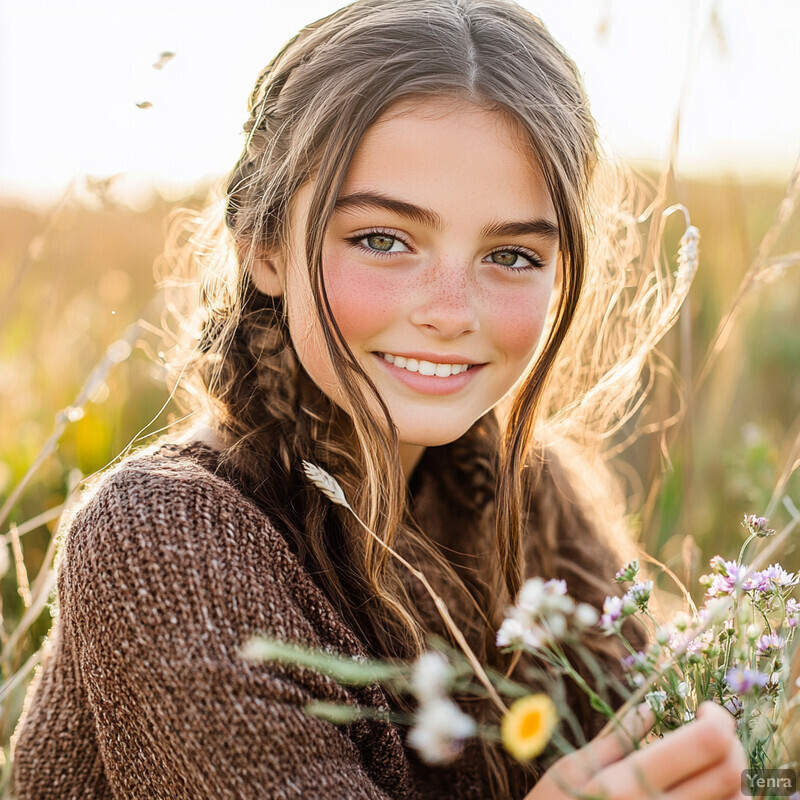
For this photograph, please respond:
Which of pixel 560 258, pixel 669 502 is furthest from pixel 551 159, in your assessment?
pixel 669 502

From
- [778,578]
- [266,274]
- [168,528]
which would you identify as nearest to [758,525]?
[778,578]

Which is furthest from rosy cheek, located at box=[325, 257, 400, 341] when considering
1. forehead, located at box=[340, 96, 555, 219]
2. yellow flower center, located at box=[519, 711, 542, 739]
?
yellow flower center, located at box=[519, 711, 542, 739]

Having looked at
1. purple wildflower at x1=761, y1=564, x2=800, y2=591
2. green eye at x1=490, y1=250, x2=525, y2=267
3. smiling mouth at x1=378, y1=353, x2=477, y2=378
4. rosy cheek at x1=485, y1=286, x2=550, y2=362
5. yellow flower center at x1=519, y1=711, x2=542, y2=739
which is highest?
green eye at x1=490, y1=250, x2=525, y2=267

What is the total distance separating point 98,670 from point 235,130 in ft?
3.59

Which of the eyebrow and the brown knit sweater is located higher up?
the eyebrow

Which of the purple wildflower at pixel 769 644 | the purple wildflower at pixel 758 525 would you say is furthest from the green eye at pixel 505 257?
the purple wildflower at pixel 769 644

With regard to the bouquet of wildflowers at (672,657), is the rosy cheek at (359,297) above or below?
above

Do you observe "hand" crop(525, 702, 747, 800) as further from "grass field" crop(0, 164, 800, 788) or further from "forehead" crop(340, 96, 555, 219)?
"grass field" crop(0, 164, 800, 788)

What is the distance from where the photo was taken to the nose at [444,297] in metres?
1.32

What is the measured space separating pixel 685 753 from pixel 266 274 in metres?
1.09

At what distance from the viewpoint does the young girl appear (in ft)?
3.49

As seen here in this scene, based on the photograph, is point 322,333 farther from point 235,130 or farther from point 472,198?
point 235,130

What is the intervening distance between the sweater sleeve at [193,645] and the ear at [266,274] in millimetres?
454

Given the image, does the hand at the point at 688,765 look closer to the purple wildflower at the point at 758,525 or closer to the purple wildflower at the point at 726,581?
the purple wildflower at the point at 726,581
